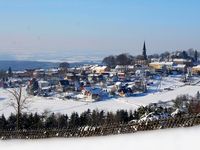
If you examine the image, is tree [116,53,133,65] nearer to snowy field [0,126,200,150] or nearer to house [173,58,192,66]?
house [173,58,192,66]

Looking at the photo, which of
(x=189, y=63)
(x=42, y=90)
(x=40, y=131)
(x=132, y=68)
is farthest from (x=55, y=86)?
(x=40, y=131)

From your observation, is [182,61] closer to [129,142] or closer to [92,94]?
[92,94]

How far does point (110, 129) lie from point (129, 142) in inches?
22.7

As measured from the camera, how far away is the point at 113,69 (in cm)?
8862

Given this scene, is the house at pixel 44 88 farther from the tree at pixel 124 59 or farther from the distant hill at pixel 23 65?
the distant hill at pixel 23 65

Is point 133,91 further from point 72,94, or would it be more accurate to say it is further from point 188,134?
point 188,134

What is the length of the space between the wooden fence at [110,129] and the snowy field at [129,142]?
0.14 meters

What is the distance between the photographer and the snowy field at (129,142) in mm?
5352

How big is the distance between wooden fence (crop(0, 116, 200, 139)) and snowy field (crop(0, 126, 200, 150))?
0.14 m

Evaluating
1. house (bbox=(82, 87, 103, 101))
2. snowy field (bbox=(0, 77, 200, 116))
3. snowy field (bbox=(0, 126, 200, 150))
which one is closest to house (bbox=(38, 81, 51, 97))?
snowy field (bbox=(0, 77, 200, 116))

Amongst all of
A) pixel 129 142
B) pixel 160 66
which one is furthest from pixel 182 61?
pixel 129 142

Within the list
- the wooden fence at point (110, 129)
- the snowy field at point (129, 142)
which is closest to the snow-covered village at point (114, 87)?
the wooden fence at point (110, 129)

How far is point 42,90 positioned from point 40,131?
185ft

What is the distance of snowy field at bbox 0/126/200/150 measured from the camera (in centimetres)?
535
